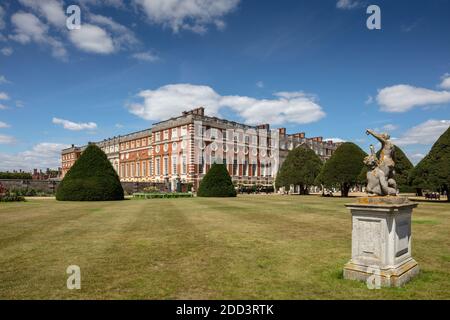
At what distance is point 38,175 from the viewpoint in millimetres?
86750

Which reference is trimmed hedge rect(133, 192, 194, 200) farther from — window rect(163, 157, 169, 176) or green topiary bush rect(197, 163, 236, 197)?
window rect(163, 157, 169, 176)

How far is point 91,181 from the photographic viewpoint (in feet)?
95.8

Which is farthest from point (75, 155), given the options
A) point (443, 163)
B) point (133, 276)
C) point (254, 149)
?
point (133, 276)

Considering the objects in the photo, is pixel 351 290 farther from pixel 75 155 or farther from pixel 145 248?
pixel 75 155

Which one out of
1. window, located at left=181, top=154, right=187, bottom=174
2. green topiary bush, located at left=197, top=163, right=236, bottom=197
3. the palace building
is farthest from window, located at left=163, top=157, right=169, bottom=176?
green topiary bush, located at left=197, top=163, right=236, bottom=197

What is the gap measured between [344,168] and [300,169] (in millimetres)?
7665

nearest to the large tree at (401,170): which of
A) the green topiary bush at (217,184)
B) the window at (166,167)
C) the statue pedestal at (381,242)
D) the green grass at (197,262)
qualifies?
the green topiary bush at (217,184)

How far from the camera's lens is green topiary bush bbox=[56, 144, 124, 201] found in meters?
28.7

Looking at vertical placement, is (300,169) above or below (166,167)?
below

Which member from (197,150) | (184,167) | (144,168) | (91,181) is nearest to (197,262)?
(91,181)

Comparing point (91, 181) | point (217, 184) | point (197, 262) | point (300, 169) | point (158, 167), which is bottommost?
point (197, 262)

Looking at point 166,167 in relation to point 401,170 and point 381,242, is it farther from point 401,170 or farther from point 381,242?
point 381,242

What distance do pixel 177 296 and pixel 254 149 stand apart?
57646mm

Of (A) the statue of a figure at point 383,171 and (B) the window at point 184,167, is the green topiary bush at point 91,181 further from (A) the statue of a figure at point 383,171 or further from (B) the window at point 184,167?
(A) the statue of a figure at point 383,171
